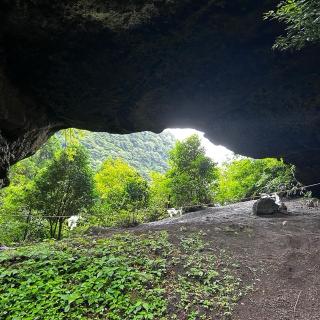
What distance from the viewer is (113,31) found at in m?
9.60

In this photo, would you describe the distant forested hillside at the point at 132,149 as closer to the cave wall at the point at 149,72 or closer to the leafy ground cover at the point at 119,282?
the cave wall at the point at 149,72

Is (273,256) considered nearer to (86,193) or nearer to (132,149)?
(86,193)

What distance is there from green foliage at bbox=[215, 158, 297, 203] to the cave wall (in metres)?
5.47

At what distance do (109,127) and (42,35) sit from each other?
4791 mm

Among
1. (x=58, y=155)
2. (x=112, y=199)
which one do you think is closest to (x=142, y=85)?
(x=58, y=155)

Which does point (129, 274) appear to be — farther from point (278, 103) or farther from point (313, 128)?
point (313, 128)

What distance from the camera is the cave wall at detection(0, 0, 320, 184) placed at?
31.0 ft

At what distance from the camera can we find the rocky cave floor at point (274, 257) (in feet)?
24.9

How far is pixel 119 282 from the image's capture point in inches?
316

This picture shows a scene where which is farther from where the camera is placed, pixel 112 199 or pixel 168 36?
pixel 112 199

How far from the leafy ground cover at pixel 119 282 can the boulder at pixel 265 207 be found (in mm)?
5794

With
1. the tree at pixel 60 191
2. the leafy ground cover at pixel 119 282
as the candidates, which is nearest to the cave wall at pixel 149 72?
the leafy ground cover at pixel 119 282

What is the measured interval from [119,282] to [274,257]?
476 centimetres

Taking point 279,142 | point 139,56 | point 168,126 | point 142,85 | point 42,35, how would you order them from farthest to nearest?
point 279,142 < point 168,126 < point 142,85 < point 139,56 < point 42,35
